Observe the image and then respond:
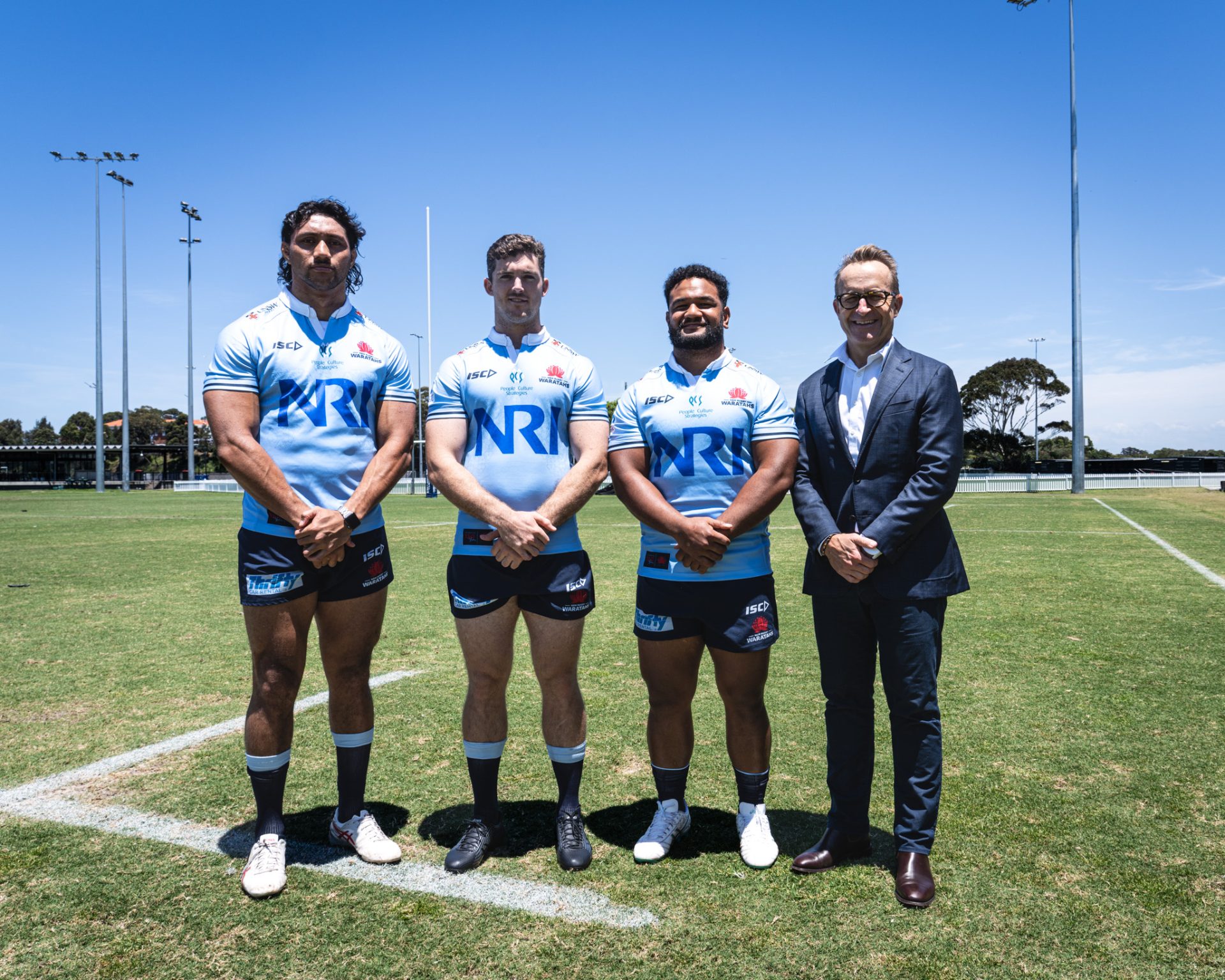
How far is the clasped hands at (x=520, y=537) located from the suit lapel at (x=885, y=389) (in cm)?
118

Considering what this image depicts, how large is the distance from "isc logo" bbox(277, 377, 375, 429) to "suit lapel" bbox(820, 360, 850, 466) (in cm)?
176

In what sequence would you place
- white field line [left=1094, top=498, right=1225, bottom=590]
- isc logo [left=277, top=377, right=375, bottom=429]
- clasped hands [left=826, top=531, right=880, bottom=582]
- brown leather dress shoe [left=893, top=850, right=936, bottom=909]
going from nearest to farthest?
brown leather dress shoe [left=893, top=850, right=936, bottom=909] → clasped hands [left=826, top=531, right=880, bottom=582] → isc logo [left=277, top=377, right=375, bottom=429] → white field line [left=1094, top=498, right=1225, bottom=590]

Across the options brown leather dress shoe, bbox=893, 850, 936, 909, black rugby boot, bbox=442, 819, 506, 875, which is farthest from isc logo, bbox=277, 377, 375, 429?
brown leather dress shoe, bbox=893, 850, 936, 909

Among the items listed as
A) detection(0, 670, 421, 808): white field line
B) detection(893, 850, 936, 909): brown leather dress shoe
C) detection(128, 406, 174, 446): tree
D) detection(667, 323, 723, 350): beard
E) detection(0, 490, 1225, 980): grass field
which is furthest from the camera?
detection(128, 406, 174, 446): tree

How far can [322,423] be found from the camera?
3207 mm

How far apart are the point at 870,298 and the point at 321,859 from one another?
9.49 feet

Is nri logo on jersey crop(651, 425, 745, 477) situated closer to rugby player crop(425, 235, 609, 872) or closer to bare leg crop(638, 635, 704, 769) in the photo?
rugby player crop(425, 235, 609, 872)

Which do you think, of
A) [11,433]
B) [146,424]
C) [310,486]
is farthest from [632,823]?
[11,433]

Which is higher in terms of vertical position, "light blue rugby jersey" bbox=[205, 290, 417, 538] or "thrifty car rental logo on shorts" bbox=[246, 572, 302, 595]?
"light blue rugby jersey" bbox=[205, 290, 417, 538]

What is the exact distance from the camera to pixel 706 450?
326 cm

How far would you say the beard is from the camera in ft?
10.9

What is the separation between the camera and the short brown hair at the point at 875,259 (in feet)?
10.4

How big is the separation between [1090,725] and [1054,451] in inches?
2849

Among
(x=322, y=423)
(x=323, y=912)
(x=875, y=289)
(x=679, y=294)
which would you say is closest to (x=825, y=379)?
(x=875, y=289)
